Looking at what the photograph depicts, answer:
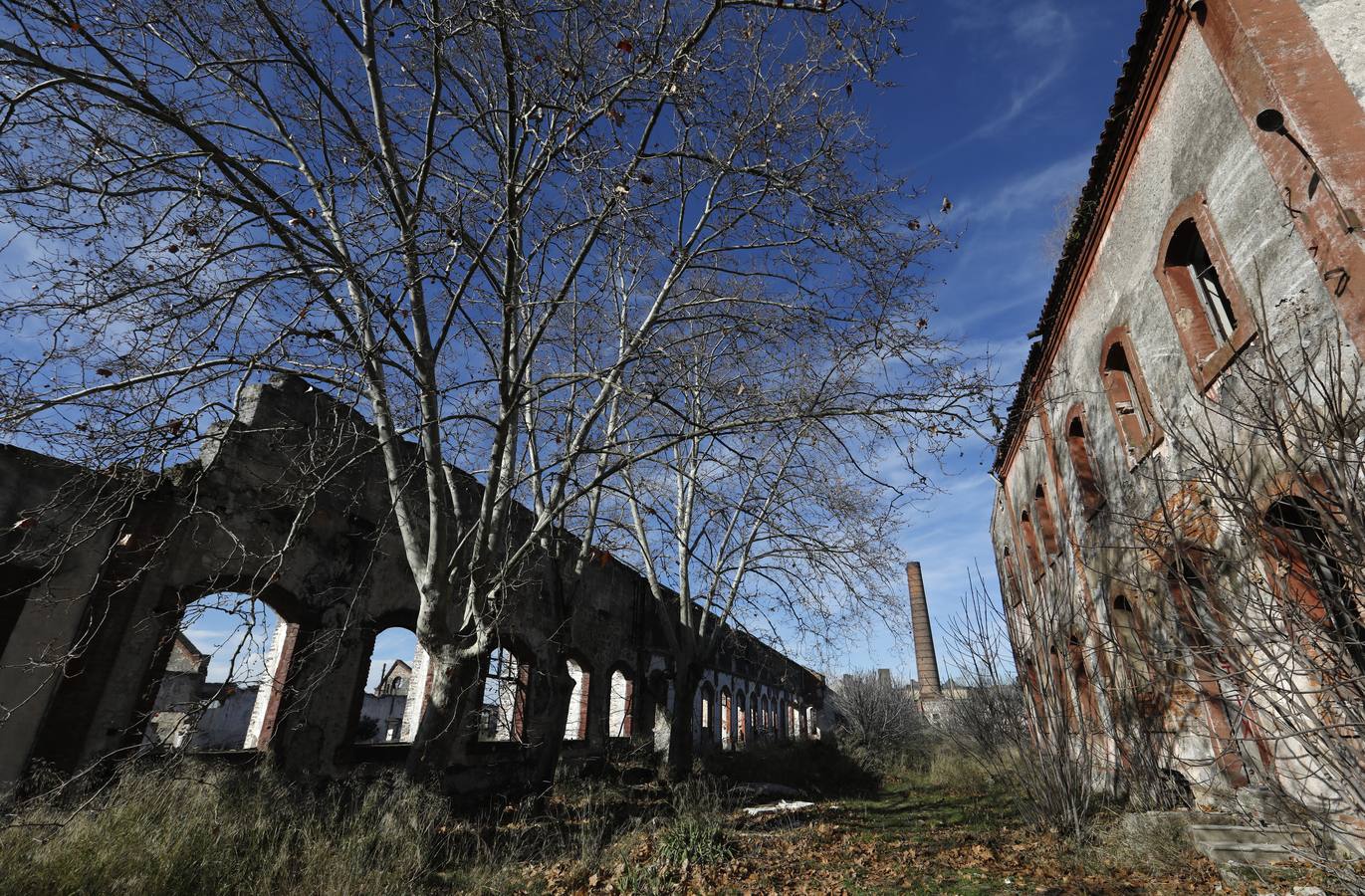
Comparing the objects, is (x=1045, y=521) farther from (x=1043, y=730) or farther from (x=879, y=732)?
(x=879, y=732)

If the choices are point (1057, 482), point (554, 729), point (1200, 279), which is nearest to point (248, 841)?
point (554, 729)

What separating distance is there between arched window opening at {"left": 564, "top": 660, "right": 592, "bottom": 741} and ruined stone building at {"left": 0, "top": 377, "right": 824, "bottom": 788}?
0.91 meters

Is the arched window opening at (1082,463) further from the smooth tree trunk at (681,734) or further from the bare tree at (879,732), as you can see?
the bare tree at (879,732)

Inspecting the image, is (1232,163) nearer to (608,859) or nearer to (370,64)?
(370,64)

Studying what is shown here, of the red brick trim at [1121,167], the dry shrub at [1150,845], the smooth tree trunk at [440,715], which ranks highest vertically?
the red brick trim at [1121,167]

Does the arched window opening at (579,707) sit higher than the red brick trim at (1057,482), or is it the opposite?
the red brick trim at (1057,482)

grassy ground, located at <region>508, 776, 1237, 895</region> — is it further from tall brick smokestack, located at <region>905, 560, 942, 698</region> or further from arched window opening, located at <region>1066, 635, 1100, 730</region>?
tall brick smokestack, located at <region>905, 560, 942, 698</region>

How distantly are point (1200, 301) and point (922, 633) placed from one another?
31551 millimetres

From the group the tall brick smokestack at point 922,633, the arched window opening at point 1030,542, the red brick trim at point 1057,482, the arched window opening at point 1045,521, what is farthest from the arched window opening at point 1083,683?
the tall brick smokestack at point 922,633

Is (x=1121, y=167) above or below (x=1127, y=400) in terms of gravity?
above

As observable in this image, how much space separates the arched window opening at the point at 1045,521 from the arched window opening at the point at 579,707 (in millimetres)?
9533

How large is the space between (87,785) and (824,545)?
10.2m

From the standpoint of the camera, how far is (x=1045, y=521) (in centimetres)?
1250

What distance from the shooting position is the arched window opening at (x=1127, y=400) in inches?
302
